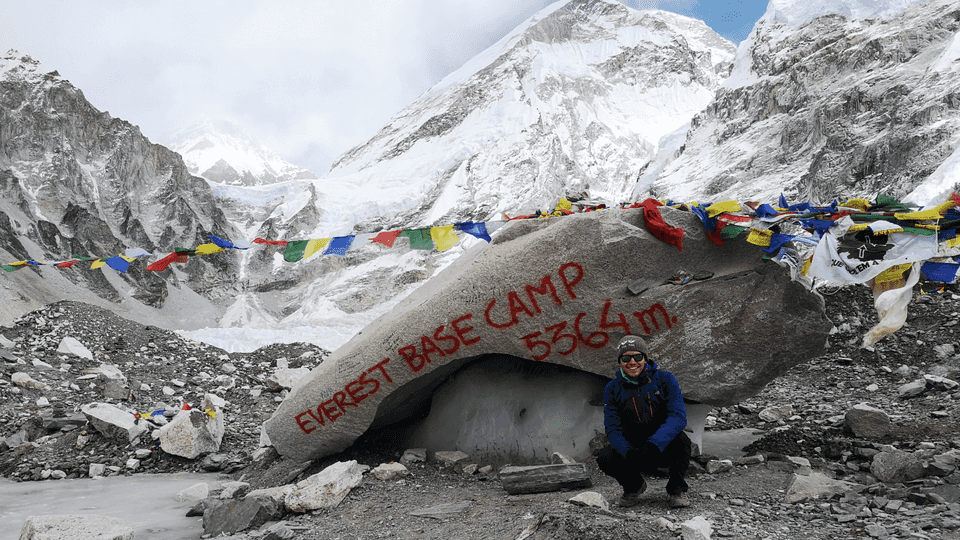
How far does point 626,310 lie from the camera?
5.71 metres

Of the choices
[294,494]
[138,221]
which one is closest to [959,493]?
[294,494]

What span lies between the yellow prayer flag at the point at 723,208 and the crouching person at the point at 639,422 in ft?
7.76

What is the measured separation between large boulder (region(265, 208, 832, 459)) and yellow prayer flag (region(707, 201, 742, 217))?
19 cm

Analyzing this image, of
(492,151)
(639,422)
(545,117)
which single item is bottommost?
(639,422)

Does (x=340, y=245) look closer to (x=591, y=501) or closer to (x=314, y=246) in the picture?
(x=314, y=246)

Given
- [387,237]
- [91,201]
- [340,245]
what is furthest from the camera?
[91,201]

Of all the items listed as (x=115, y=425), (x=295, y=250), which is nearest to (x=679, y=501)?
(x=295, y=250)

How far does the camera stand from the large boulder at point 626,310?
566cm

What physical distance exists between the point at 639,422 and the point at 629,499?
0.55m

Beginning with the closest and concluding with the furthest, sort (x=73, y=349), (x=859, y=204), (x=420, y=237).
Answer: (x=859, y=204) < (x=420, y=237) < (x=73, y=349)

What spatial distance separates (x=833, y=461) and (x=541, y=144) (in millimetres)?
119867

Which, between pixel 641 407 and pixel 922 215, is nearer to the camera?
pixel 641 407

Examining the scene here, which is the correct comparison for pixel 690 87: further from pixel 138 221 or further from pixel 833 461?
pixel 833 461

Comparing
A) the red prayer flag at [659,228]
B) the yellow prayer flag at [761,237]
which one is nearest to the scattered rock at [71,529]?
the red prayer flag at [659,228]
